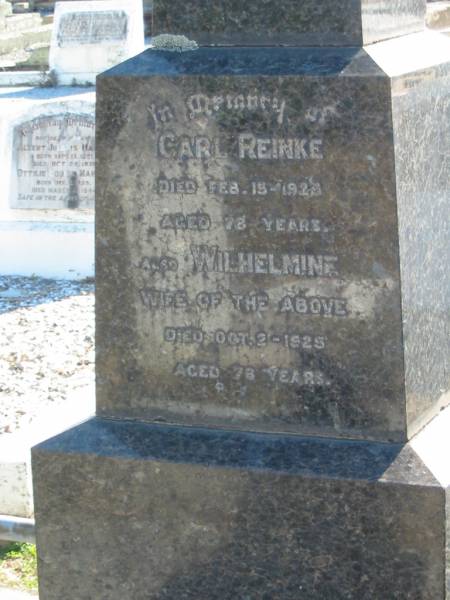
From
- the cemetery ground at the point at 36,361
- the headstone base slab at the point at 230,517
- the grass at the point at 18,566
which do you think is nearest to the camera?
the headstone base slab at the point at 230,517

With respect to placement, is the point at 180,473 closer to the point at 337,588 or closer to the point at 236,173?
the point at 337,588

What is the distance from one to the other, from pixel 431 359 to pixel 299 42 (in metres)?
0.86

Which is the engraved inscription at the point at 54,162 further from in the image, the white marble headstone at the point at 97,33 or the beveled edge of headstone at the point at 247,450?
the beveled edge of headstone at the point at 247,450

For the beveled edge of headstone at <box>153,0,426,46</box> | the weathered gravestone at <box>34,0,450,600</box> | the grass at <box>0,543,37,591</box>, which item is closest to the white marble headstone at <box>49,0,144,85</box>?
the grass at <box>0,543,37,591</box>

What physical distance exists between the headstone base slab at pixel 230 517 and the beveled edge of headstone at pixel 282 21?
3.24 ft

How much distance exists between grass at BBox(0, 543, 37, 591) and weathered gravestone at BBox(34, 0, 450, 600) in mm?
790

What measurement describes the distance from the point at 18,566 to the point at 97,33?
800 cm

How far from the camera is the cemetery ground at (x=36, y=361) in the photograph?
403 centimetres

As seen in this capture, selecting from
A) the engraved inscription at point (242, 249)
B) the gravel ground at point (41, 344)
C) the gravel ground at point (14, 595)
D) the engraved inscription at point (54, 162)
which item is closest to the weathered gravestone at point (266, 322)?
the engraved inscription at point (242, 249)

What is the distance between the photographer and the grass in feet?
12.5

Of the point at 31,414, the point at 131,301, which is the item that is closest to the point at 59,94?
the point at 31,414

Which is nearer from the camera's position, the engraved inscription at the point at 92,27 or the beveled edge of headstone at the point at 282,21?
the beveled edge of headstone at the point at 282,21

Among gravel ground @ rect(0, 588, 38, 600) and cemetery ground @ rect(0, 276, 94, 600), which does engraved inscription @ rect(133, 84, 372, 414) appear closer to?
gravel ground @ rect(0, 588, 38, 600)

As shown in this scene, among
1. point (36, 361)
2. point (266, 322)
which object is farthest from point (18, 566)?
point (36, 361)
